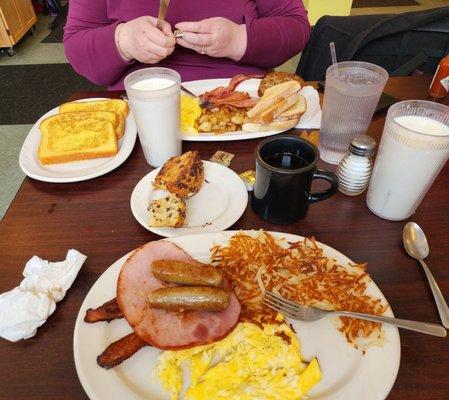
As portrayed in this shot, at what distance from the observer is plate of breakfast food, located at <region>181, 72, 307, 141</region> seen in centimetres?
135

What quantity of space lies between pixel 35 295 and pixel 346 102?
3.33ft

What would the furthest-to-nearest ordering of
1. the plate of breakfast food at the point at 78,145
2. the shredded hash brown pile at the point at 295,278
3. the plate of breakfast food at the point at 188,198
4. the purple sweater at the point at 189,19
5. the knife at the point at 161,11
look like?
the purple sweater at the point at 189,19, the knife at the point at 161,11, the plate of breakfast food at the point at 78,145, the plate of breakfast food at the point at 188,198, the shredded hash brown pile at the point at 295,278

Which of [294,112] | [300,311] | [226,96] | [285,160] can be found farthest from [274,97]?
[300,311]

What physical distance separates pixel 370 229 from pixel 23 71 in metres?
4.49

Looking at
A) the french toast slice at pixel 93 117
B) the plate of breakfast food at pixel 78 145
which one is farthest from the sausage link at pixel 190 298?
the french toast slice at pixel 93 117

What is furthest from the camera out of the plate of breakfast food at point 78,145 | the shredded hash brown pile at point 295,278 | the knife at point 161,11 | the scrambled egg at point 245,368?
the knife at point 161,11

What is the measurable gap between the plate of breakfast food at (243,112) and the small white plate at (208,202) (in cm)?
24

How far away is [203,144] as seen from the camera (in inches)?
53.1

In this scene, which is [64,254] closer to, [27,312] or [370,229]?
[27,312]

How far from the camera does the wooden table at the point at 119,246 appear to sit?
710 millimetres

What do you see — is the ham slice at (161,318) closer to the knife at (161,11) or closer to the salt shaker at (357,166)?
the salt shaker at (357,166)

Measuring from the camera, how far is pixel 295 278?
34.1 inches

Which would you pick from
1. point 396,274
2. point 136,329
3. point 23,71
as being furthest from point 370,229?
point 23,71

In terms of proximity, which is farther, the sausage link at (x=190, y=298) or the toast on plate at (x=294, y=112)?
the toast on plate at (x=294, y=112)
